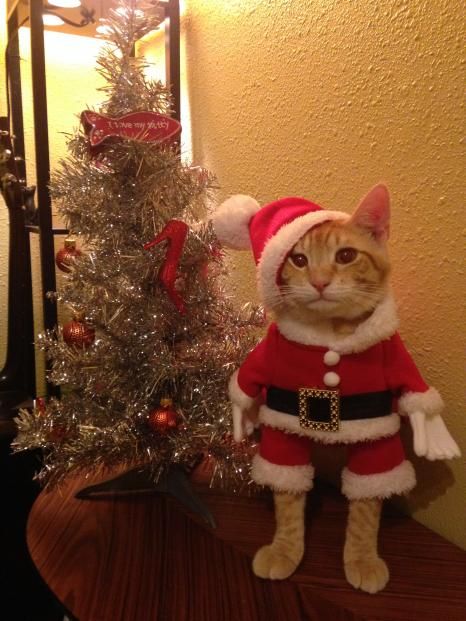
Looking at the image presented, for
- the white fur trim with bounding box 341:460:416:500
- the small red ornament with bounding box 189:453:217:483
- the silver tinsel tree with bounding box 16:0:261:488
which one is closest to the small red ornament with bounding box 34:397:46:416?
the silver tinsel tree with bounding box 16:0:261:488

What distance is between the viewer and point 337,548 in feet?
2.13

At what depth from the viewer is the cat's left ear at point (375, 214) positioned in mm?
543

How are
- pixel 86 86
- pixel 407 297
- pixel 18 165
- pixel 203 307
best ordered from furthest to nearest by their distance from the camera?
pixel 86 86 < pixel 18 165 < pixel 203 307 < pixel 407 297

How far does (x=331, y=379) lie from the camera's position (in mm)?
569

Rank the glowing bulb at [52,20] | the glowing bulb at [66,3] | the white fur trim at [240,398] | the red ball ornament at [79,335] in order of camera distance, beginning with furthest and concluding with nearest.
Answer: the glowing bulb at [52,20]
the glowing bulb at [66,3]
the red ball ornament at [79,335]
the white fur trim at [240,398]

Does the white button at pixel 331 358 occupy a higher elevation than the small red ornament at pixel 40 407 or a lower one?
higher

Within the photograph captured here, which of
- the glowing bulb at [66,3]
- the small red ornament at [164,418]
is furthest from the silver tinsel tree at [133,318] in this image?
the glowing bulb at [66,3]

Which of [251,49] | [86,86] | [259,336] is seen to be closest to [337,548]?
[259,336]

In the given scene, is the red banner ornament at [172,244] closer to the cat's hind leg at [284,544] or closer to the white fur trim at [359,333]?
the white fur trim at [359,333]

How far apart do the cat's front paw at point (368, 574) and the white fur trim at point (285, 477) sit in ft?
0.31

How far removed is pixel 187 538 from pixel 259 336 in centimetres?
37

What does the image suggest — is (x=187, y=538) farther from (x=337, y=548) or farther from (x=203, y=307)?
(x=203, y=307)

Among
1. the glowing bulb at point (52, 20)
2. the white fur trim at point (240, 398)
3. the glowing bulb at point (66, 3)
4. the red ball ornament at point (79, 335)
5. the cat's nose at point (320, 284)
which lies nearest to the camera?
the cat's nose at point (320, 284)

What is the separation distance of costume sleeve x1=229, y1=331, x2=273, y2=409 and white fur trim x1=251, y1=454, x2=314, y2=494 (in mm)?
78
